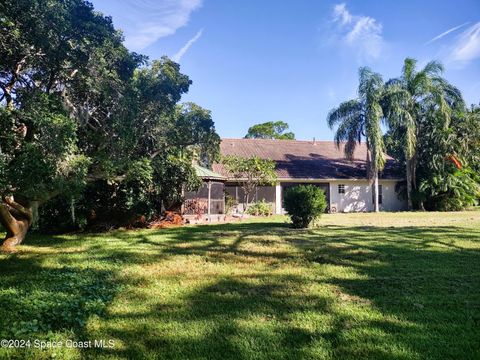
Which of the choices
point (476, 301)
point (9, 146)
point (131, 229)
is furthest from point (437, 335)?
point (131, 229)

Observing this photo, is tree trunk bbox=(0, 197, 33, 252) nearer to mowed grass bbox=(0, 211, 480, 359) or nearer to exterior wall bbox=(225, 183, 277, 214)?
mowed grass bbox=(0, 211, 480, 359)

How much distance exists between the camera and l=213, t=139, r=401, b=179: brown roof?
1060 inches

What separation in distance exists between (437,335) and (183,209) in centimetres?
1609

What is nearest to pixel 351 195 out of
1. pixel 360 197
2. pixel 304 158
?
pixel 360 197

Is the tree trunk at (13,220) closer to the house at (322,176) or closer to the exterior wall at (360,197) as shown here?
the house at (322,176)

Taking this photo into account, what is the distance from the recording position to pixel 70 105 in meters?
8.81

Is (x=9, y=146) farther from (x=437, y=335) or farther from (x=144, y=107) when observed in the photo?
(x=437, y=335)

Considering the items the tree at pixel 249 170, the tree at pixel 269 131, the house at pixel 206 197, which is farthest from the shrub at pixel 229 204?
the tree at pixel 269 131

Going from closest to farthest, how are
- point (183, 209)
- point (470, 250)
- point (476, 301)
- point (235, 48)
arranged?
point (476, 301), point (470, 250), point (235, 48), point (183, 209)

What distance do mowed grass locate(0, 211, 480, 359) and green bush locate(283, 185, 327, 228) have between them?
387cm

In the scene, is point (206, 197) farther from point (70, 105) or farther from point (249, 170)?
point (70, 105)

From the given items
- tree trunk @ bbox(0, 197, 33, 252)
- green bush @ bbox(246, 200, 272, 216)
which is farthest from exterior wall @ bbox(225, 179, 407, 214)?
tree trunk @ bbox(0, 197, 33, 252)

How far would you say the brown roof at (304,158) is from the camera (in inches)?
1060

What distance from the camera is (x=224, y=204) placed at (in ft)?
72.5
